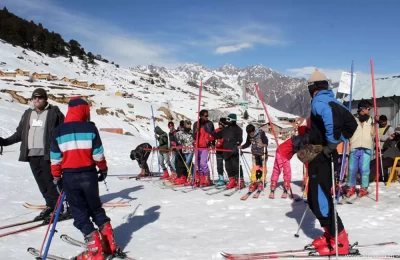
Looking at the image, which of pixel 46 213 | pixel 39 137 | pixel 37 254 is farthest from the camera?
pixel 46 213

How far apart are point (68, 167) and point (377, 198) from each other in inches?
244

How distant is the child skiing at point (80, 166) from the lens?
4262 millimetres

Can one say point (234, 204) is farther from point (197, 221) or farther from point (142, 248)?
point (142, 248)

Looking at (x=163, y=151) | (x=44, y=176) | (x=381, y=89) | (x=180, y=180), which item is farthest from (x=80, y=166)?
(x=381, y=89)

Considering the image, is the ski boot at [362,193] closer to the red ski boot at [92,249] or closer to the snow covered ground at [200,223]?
the snow covered ground at [200,223]

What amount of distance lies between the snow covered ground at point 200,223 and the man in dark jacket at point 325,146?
47 centimetres

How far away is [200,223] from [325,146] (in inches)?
111

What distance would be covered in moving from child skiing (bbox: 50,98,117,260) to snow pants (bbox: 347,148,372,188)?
561 cm

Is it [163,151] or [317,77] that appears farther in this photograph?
[163,151]

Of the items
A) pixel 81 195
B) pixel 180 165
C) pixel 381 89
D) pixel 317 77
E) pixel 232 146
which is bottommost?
pixel 180 165

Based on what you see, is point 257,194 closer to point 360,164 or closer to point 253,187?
point 253,187

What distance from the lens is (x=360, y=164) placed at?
25.6ft

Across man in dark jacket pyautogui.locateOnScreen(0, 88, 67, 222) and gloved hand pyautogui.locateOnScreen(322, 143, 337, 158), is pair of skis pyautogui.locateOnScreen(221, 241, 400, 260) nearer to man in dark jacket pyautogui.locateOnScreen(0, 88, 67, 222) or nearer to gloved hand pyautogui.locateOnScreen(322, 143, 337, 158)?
gloved hand pyautogui.locateOnScreen(322, 143, 337, 158)

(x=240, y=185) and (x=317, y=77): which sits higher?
(x=317, y=77)
